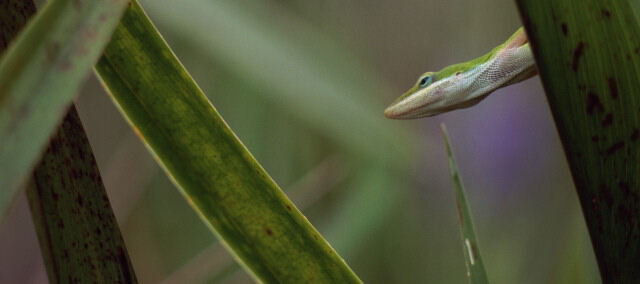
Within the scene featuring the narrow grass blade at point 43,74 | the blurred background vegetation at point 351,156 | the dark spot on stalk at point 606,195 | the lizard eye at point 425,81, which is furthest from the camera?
the lizard eye at point 425,81

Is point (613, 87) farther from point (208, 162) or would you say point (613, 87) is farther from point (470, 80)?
point (470, 80)

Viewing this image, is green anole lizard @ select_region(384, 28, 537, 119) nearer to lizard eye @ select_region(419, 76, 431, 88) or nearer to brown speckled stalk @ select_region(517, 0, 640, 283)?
lizard eye @ select_region(419, 76, 431, 88)

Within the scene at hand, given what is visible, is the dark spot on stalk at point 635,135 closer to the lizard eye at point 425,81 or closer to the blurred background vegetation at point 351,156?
the blurred background vegetation at point 351,156

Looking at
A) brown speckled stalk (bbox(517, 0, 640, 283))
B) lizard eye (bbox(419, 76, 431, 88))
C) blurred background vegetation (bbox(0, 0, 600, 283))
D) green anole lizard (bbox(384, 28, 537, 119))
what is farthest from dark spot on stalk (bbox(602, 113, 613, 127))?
lizard eye (bbox(419, 76, 431, 88))

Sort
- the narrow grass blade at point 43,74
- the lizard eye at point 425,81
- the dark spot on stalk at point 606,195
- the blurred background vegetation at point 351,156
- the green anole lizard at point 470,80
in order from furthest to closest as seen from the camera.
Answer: the lizard eye at point 425,81, the blurred background vegetation at point 351,156, the green anole lizard at point 470,80, the dark spot on stalk at point 606,195, the narrow grass blade at point 43,74

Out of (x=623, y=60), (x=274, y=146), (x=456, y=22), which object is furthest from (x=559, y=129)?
(x=456, y=22)

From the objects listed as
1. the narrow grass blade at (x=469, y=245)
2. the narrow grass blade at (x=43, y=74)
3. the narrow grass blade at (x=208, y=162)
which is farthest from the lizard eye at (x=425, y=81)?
the narrow grass blade at (x=43, y=74)
